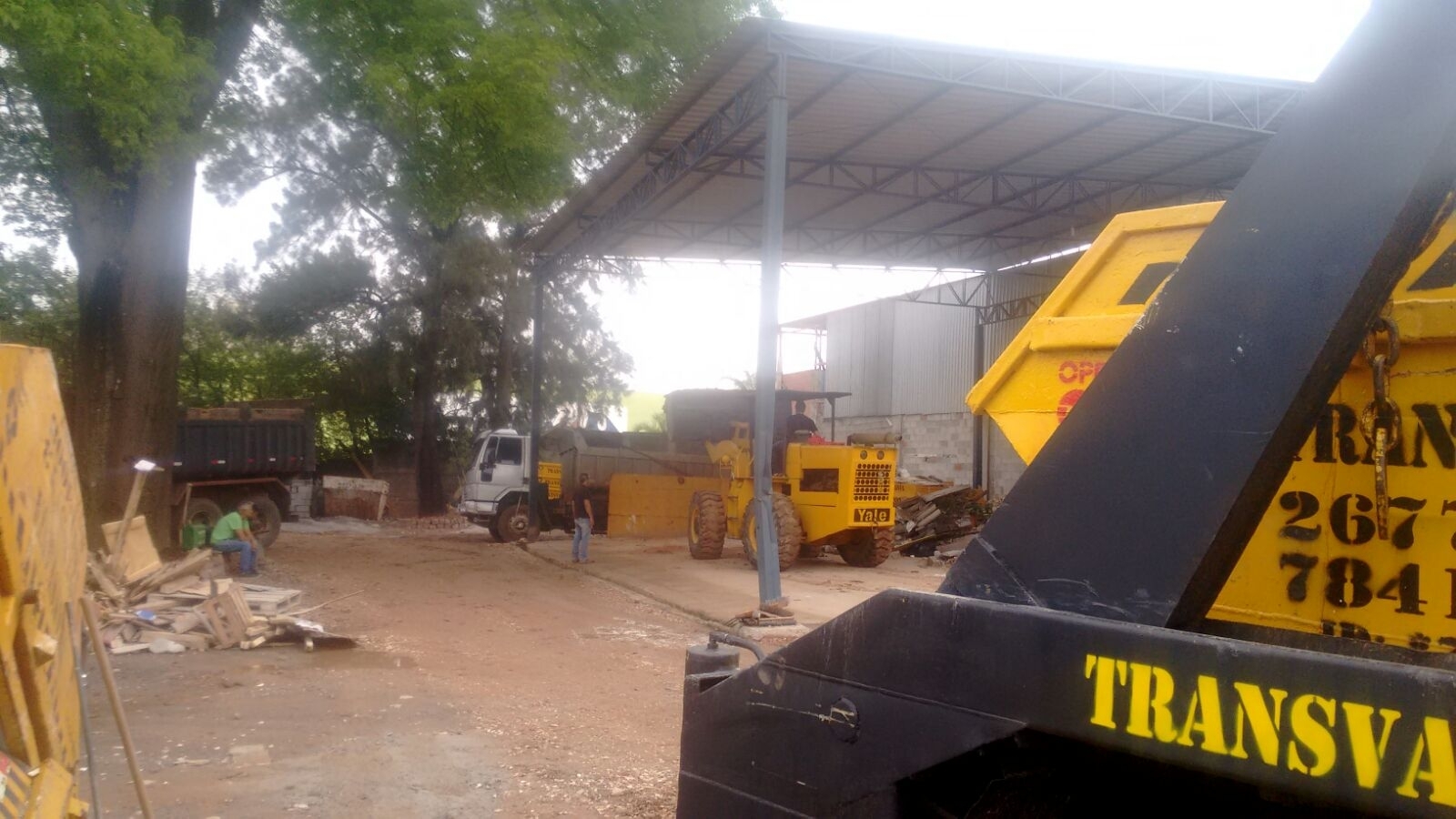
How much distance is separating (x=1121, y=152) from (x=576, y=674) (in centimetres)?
1348

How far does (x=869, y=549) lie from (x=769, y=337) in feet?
21.0

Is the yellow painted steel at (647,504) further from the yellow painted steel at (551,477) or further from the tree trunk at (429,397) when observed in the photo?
the tree trunk at (429,397)

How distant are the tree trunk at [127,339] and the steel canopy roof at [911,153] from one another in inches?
273

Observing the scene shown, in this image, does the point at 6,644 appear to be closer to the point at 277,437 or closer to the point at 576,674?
the point at 576,674

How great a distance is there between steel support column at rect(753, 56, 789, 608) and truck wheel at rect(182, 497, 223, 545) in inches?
451

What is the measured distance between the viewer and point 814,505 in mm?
16875

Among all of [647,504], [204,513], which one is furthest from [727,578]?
[204,513]

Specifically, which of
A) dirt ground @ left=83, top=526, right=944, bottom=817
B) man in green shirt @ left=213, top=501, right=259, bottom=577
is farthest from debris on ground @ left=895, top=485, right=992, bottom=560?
man in green shirt @ left=213, top=501, right=259, bottom=577

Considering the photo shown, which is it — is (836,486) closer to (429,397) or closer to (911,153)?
(911,153)

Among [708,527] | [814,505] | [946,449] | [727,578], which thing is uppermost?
[946,449]

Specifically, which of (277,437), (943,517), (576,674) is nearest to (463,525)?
(277,437)

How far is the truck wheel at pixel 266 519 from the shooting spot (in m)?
19.1

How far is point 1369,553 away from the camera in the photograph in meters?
2.17

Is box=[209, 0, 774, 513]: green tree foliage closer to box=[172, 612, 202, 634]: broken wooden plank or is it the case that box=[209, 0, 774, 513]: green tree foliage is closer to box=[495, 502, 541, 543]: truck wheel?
box=[172, 612, 202, 634]: broken wooden plank
